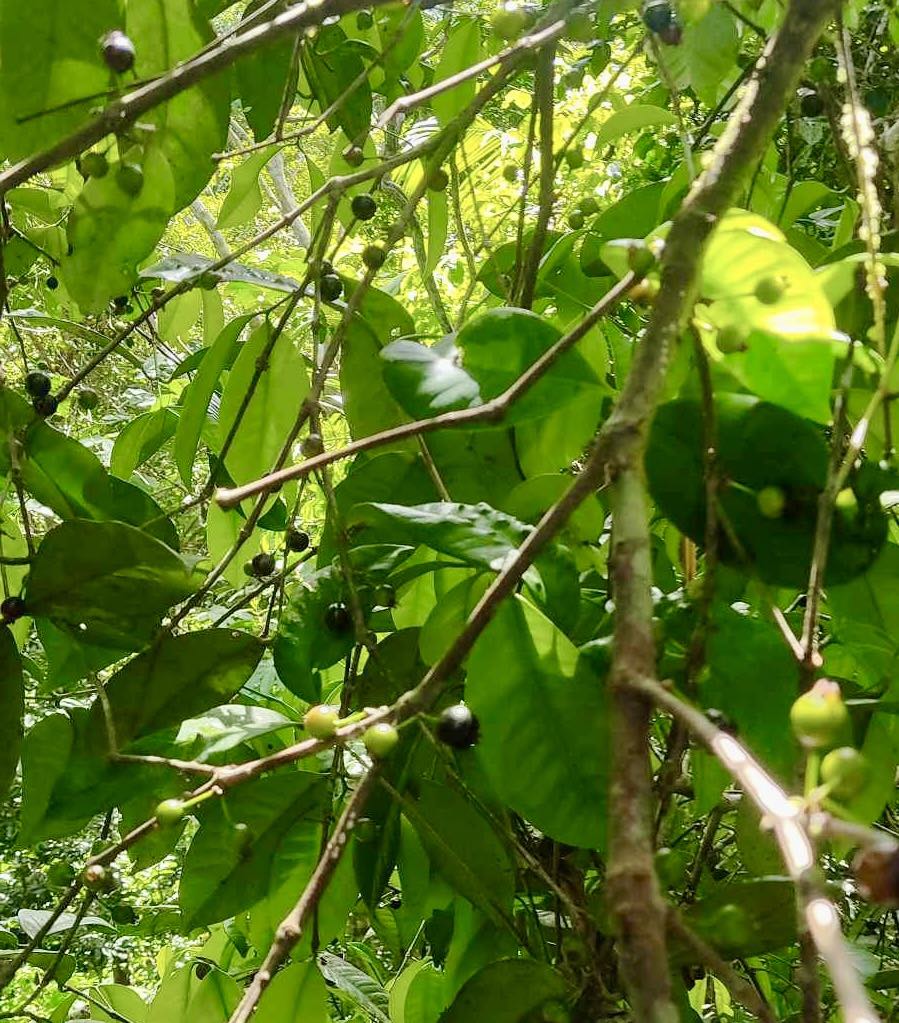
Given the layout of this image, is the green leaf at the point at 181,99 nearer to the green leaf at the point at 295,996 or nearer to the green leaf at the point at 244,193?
the green leaf at the point at 244,193

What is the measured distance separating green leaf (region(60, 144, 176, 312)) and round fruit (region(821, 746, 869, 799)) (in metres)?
0.47

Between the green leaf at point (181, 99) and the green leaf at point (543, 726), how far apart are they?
1.07 ft

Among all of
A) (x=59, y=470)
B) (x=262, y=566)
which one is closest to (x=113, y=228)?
(x=59, y=470)

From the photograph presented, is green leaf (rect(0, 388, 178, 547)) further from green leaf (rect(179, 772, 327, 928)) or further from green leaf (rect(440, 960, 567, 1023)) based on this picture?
green leaf (rect(440, 960, 567, 1023))

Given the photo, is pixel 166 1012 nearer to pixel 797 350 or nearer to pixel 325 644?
pixel 325 644

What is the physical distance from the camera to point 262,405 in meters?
0.77

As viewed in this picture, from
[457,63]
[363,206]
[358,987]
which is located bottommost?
[358,987]

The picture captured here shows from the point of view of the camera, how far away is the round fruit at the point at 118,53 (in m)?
0.52

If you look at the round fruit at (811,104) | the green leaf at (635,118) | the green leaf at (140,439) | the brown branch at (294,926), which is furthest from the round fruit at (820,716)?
the round fruit at (811,104)

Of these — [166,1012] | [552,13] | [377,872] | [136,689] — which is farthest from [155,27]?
[166,1012]

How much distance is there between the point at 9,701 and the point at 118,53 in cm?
36

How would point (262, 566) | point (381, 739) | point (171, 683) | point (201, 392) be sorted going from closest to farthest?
point (381, 739) → point (171, 683) → point (201, 392) → point (262, 566)

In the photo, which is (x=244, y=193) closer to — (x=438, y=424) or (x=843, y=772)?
(x=438, y=424)

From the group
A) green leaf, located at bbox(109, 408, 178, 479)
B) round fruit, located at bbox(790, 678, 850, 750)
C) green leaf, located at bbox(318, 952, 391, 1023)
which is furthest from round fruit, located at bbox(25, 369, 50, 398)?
round fruit, located at bbox(790, 678, 850, 750)
